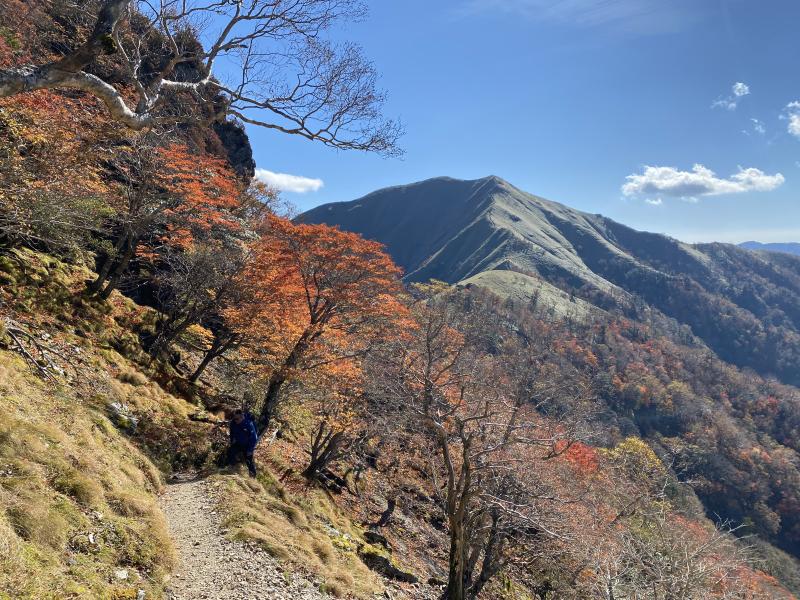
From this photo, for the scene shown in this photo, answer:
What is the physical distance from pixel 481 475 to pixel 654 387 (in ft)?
417

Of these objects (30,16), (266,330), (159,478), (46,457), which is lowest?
(159,478)

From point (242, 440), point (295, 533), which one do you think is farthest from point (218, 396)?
point (295, 533)

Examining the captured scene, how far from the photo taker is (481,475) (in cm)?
1514

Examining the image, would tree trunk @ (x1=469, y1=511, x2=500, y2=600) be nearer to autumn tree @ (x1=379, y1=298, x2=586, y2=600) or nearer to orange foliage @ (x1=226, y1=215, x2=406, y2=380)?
autumn tree @ (x1=379, y1=298, x2=586, y2=600)

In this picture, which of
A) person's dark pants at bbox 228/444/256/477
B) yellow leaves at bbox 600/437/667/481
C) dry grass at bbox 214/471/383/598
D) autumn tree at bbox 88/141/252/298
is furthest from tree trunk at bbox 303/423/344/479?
yellow leaves at bbox 600/437/667/481

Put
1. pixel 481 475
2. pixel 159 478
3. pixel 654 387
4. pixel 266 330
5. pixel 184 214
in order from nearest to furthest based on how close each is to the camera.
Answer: pixel 159 478
pixel 481 475
pixel 266 330
pixel 184 214
pixel 654 387

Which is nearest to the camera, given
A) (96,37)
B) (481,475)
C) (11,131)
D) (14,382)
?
(96,37)

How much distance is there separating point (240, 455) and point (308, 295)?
604 cm

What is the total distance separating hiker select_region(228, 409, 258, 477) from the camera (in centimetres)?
1273

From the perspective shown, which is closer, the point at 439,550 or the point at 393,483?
the point at 439,550

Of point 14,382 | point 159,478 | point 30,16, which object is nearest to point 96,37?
point 14,382

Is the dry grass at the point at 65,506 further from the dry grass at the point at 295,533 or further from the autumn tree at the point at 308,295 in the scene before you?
the autumn tree at the point at 308,295

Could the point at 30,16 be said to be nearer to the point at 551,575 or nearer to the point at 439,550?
the point at 439,550

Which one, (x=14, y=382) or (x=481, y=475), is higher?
(x=14, y=382)
